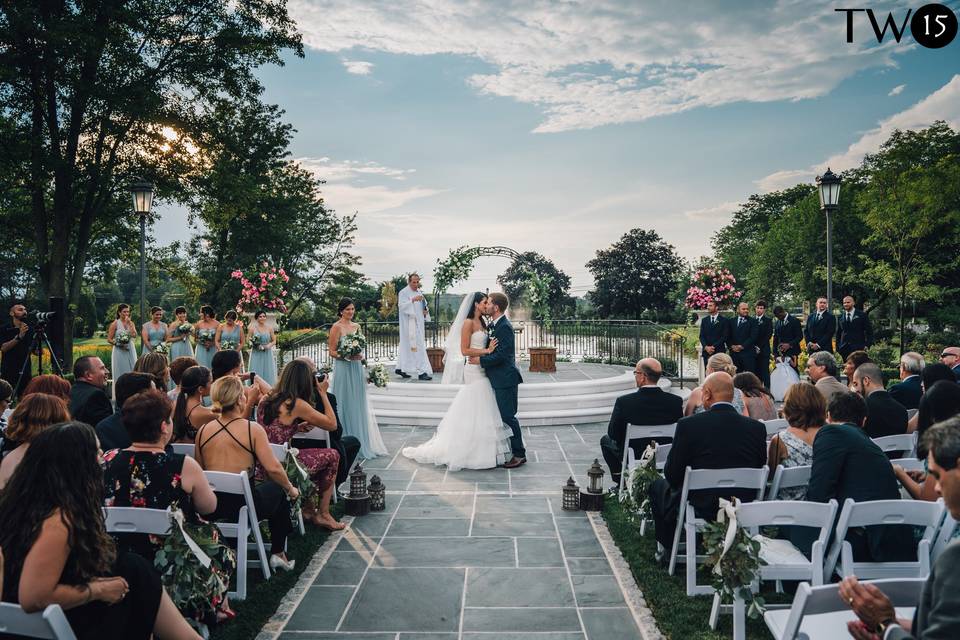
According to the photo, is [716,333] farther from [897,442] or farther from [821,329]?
[897,442]

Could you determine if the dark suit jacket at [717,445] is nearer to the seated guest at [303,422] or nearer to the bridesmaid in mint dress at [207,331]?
the seated guest at [303,422]

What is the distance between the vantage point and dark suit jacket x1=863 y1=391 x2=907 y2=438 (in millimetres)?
5359

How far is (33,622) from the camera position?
2156 millimetres

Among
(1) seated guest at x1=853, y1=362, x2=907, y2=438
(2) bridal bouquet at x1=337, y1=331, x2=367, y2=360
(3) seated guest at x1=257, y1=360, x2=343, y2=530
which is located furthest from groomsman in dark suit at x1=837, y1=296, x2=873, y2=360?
(3) seated guest at x1=257, y1=360, x2=343, y2=530

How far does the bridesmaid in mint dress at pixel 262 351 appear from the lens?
1220cm

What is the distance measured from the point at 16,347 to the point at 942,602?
11.8 metres

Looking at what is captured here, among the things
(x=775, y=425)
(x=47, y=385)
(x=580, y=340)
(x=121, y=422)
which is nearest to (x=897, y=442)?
(x=775, y=425)

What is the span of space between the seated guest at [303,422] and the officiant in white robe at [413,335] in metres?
8.70

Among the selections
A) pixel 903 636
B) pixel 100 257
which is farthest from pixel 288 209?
pixel 903 636

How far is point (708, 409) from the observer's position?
450 cm

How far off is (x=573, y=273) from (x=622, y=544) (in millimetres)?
43977

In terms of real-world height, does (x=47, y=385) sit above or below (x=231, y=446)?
above

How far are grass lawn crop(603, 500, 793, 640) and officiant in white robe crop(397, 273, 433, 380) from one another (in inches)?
372

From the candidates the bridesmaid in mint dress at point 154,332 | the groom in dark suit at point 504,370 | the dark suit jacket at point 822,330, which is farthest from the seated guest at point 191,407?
the dark suit jacket at point 822,330
